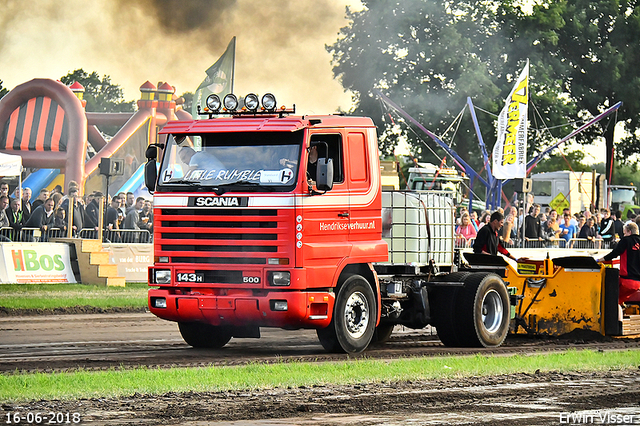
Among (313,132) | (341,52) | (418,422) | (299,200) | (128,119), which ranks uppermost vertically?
(341,52)

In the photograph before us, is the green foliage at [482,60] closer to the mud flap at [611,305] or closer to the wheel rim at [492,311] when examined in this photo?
the mud flap at [611,305]

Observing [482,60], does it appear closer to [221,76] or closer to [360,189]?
[221,76]

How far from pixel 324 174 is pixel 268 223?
2.95ft

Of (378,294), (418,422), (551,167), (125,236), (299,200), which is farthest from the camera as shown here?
(551,167)

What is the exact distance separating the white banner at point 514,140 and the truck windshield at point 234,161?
21.7 meters

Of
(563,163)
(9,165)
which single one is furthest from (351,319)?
(563,163)

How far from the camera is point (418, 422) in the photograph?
868 centimetres

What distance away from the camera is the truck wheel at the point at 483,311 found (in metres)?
14.9

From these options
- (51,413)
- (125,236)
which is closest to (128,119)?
(125,236)

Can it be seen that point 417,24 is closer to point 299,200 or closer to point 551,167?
point 551,167

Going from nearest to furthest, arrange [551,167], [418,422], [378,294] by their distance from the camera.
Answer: [418,422] < [378,294] < [551,167]

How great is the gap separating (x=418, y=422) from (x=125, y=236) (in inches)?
712

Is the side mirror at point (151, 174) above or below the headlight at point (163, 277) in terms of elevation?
above

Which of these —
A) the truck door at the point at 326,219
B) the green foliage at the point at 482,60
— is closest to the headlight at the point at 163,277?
the truck door at the point at 326,219
